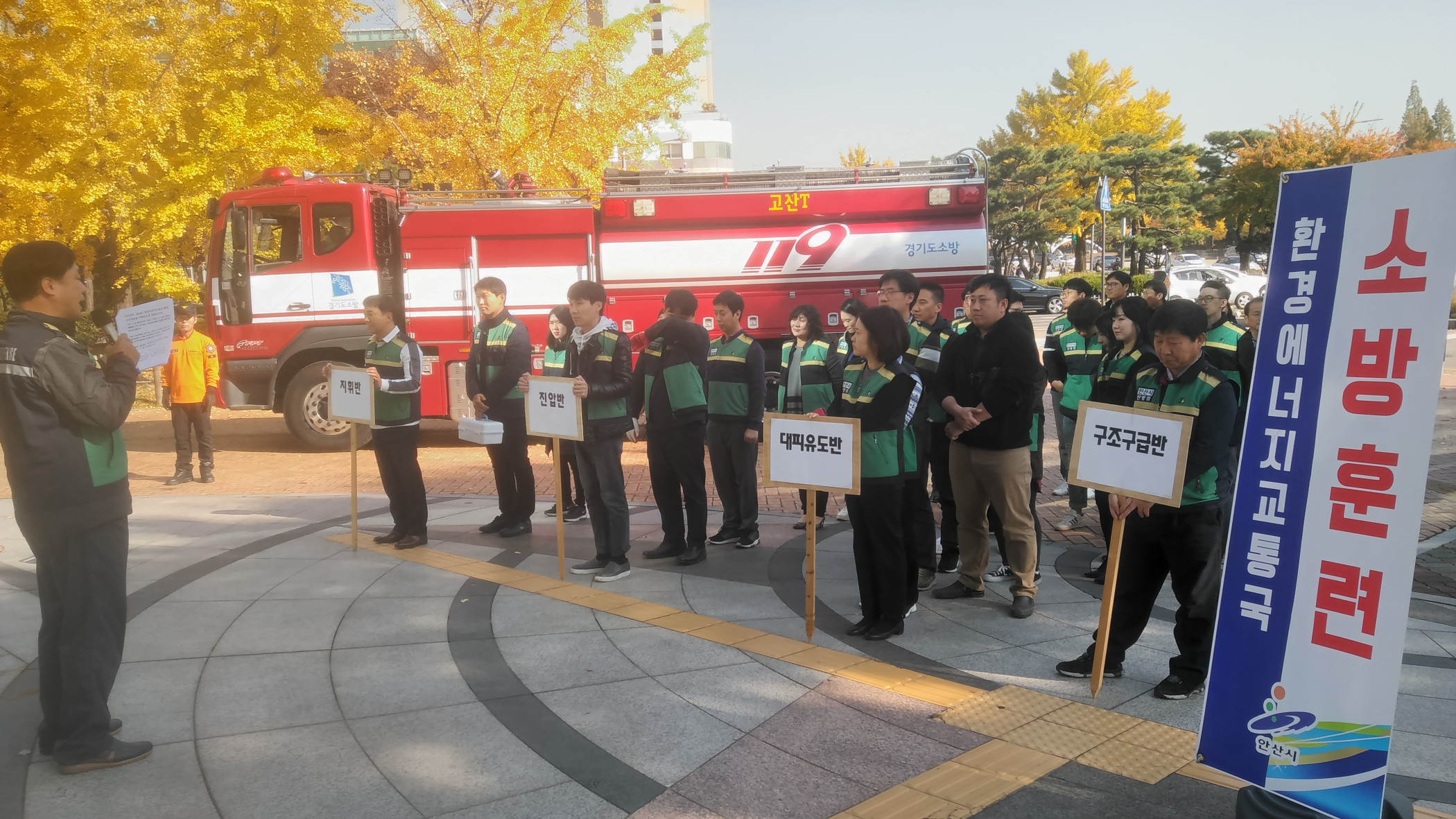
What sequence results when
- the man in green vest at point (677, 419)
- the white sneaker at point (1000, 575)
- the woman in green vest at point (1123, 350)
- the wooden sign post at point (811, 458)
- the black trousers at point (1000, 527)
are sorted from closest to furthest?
1. the wooden sign post at point (811, 458)
2. the woman in green vest at point (1123, 350)
3. the black trousers at point (1000, 527)
4. the white sneaker at point (1000, 575)
5. the man in green vest at point (677, 419)

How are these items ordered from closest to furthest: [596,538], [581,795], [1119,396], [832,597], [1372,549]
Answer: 1. [1372,549]
2. [581,795]
3. [1119,396]
4. [832,597]
5. [596,538]

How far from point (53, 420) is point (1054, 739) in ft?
13.4

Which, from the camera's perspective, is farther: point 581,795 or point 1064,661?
point 1064,661

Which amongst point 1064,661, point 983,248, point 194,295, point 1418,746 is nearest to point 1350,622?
point 1418,746

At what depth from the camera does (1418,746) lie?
3738mm

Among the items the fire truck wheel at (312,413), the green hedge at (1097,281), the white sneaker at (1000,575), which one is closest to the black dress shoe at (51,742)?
A: the white sneaker at (1000,575)

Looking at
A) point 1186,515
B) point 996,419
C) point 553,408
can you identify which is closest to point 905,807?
point 1186,515

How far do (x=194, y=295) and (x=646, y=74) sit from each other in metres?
8.07

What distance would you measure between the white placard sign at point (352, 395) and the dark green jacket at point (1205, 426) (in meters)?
5.01

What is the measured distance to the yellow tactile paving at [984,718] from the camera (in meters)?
3.96

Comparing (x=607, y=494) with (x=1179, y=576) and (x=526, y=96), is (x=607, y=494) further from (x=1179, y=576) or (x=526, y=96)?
(x=526, y=96)

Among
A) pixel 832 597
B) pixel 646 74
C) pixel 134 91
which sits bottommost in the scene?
pixel 832 597

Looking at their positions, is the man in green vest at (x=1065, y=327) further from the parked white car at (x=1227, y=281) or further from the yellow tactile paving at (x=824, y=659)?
the parked white car at (x=1227, y=281)

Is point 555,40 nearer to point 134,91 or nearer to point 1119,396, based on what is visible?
point 134,91
